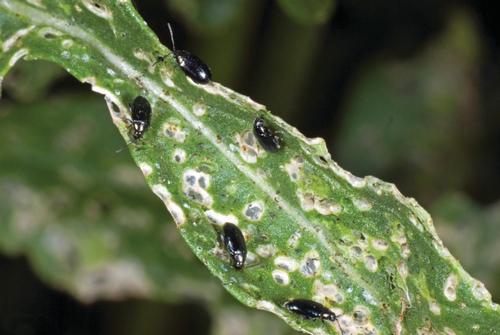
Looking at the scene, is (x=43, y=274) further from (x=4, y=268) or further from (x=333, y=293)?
(x=333, y=293)

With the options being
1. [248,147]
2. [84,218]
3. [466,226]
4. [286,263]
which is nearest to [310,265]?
[286,263]

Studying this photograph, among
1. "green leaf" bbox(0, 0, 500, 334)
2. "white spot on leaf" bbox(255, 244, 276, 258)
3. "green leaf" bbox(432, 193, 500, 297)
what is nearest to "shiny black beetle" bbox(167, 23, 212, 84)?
"green leaf" bbox(0, 0, 500, 334)

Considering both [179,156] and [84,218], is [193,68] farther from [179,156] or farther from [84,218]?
[84,218]

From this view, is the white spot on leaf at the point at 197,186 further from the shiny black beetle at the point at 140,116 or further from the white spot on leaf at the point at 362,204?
the white spot on leaf at the point at 362,204

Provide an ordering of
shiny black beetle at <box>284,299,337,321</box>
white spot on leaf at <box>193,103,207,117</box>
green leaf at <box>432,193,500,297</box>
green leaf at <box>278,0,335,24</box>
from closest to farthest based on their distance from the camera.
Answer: shiny black beetle at <box>284,299,337,321</box> < white spot on leaf at <box>193,103,207,117</box> < green leaf at <box>278,0,335,24</box> < green leaf at <box>432,193,500,297</box>

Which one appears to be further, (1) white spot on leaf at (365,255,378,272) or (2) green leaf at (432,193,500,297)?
(2) green leaf at (432,193,500,297)

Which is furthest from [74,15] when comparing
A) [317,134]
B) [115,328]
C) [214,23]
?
[317,134]

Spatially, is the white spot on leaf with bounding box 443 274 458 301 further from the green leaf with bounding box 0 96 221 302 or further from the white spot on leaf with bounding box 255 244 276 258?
the green leaf with bounding box 0 96 221 302

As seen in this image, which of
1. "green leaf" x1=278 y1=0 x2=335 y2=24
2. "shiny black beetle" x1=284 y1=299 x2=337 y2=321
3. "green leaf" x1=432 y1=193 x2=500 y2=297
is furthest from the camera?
"green leaf" x1=432 y1=193 x2=500 y2=297
